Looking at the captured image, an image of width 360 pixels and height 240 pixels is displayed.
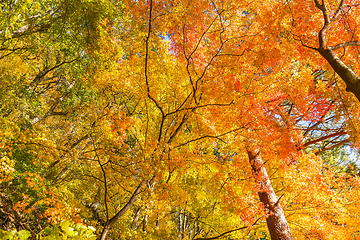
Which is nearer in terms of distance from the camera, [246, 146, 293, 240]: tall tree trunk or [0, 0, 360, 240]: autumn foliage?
[0, 0, 360, 240]: autumn foliage

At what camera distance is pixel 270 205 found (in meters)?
5.79

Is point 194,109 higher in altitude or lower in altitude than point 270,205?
higher

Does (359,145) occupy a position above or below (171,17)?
below

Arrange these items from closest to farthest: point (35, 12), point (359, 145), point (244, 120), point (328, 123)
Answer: point (359, 145)
point (244, 120)
point (35, 12)
point (328, 123)

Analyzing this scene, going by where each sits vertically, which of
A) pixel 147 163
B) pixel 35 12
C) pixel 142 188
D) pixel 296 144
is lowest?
pixel 142 188

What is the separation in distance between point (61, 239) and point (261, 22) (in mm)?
8168

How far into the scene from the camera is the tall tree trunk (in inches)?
212

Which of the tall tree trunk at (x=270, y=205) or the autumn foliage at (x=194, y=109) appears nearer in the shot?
the autumn foliage at (x=194, y=109)

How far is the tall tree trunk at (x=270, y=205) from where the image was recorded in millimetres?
5391

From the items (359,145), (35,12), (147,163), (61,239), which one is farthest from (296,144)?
(35,12)

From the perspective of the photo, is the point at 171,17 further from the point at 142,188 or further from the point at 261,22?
the point at 142,188

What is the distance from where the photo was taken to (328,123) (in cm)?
987

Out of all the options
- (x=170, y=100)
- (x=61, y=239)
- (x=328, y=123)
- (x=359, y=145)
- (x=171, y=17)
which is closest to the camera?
(x=61, y=239)

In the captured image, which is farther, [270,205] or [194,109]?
[270,205]
